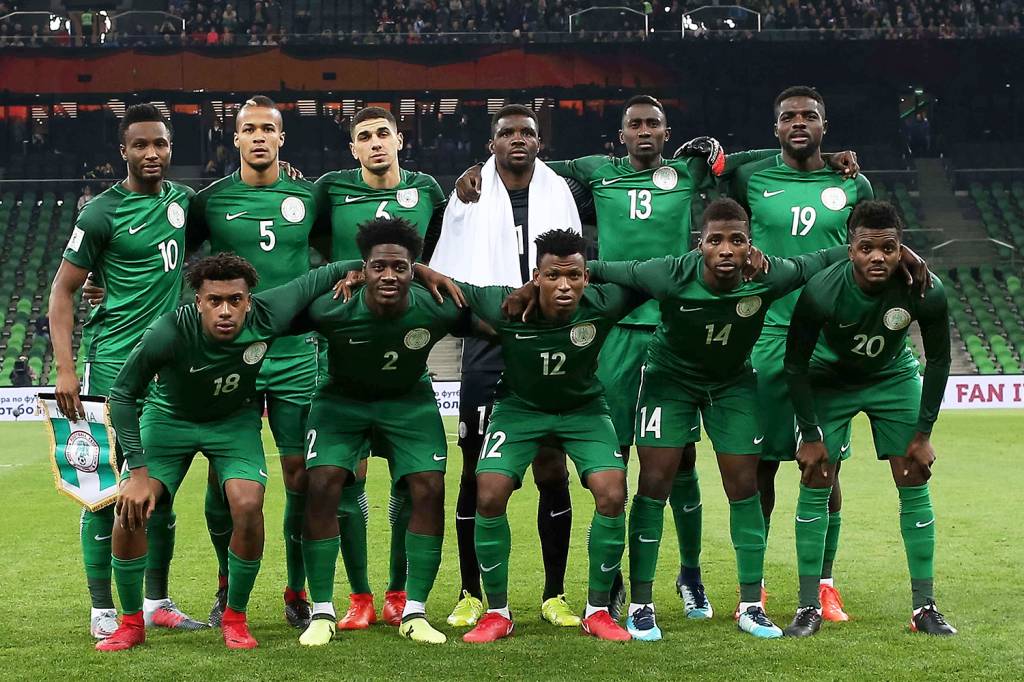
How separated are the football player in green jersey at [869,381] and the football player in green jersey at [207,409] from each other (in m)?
2.13

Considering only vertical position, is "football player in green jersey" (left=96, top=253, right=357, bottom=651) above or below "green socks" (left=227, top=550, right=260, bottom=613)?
above

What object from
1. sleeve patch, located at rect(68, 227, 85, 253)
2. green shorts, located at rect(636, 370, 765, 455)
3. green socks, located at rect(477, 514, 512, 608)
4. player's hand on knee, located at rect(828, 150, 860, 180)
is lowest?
green socks, located at rect(477, 514, 512, 608)

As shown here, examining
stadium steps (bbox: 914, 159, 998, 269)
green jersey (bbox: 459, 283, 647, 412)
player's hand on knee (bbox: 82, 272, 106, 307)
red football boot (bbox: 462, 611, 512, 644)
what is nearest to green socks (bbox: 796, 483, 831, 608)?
green jersey (bbox: 459, 283, 647, 412)

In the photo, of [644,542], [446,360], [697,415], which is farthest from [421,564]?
[446,360]

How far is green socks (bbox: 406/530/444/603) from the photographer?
18.8 ft

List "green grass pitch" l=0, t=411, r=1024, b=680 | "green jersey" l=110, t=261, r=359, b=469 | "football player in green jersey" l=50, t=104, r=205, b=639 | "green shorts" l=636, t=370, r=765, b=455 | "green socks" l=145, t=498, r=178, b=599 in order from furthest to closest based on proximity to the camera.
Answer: "green socks" l=145, t=498, r=178, b=599
"football player in green jersey" l=50, t=104, r=205, b=639
"green shorts" l=636, t=370, r=765, b=455
"green jersey" l=110, t=261, r=359, b=469
"green grass pitch" l=0, t=411, r=1024, b=680

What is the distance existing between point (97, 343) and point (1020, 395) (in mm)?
18490

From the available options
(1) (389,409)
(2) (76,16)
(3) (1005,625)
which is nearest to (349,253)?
(1) (389,409)

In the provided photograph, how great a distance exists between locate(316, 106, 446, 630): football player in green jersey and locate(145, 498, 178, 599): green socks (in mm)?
814

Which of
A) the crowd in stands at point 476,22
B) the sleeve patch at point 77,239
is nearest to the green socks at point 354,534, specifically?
the sleeve patch at point 77,239

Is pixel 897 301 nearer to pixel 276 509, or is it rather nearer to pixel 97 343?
pixel 97 343

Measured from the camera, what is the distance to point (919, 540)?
5.69 meters

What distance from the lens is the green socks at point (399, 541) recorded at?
6289 mm

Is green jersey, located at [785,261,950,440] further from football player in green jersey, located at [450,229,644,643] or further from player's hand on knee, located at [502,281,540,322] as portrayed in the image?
player's hand on knee, located at [502,281,540,322]
